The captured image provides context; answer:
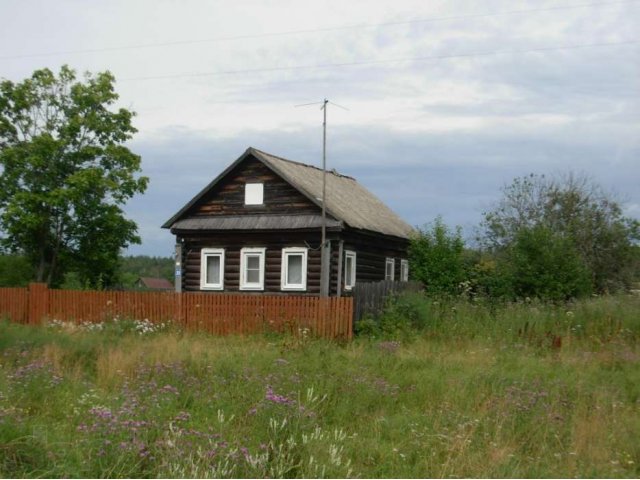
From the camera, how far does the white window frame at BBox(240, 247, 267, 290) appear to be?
2403 cm

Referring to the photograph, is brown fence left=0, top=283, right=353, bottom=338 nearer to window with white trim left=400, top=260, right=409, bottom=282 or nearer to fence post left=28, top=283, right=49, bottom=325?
fence post left=28, top=283, right=49, bottom=325

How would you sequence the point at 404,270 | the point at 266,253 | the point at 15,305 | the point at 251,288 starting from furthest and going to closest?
1. the point at 404,270
2. the point at 251,288
3. the point at 266,253
4. the point at 15,305

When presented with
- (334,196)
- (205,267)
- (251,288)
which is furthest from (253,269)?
(334,196)

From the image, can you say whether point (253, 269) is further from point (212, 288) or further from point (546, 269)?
point (546, 269)

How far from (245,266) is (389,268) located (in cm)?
638

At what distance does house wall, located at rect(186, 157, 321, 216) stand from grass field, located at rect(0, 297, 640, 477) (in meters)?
9.30

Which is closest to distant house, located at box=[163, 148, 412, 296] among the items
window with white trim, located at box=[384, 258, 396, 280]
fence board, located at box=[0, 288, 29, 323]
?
window with white trim, located at box=[384, 258, 396, 280]

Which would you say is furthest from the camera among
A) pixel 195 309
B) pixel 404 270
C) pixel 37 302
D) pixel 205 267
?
pixel 404 270

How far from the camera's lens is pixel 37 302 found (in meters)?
22.1

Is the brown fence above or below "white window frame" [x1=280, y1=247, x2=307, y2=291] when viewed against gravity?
below

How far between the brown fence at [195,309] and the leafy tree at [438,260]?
27.5 feet

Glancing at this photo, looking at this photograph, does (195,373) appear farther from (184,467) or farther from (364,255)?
(364,255)

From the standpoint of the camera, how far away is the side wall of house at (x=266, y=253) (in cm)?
2312

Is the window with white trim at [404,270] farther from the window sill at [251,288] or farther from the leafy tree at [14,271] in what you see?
the leafy tree at [14,271]
